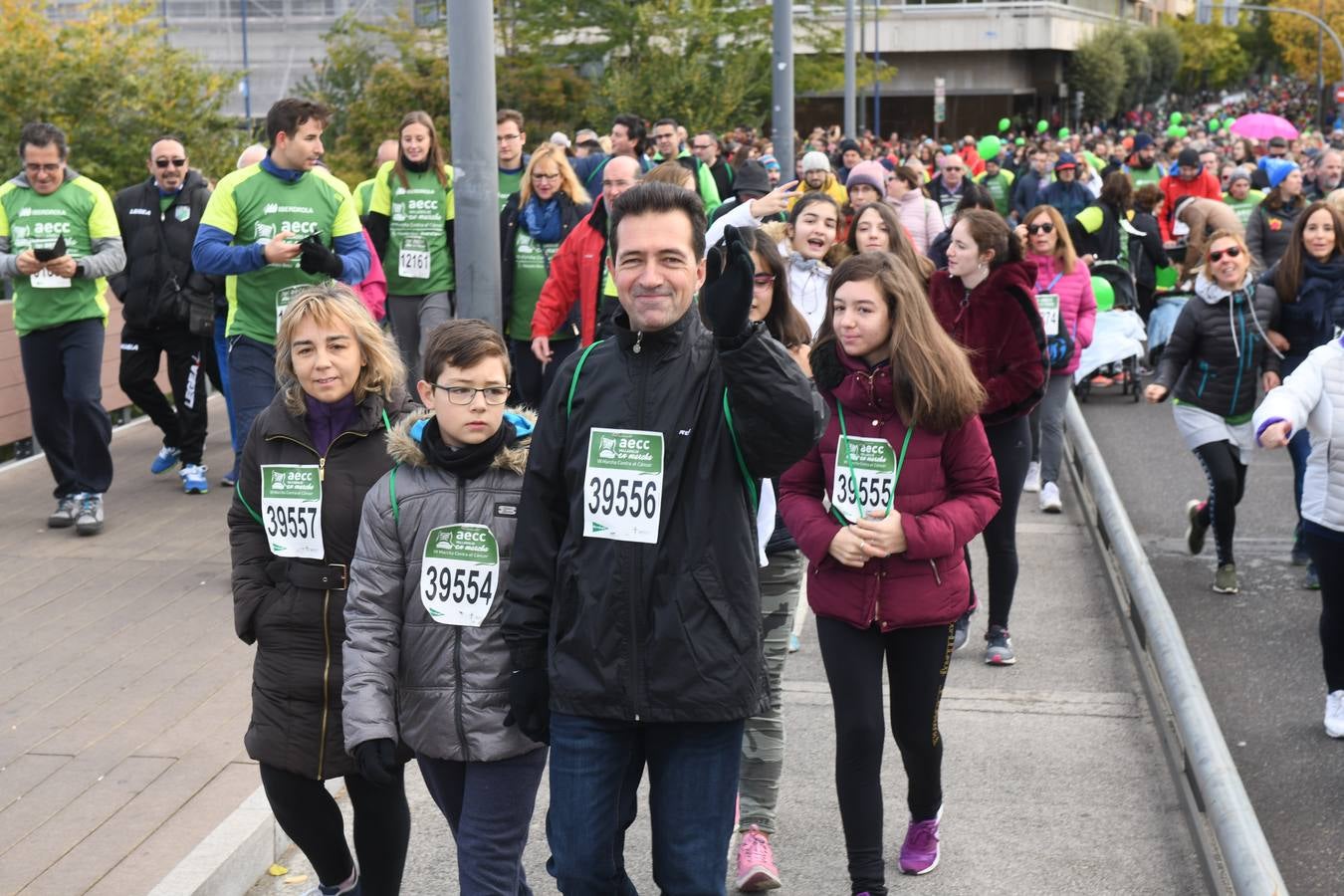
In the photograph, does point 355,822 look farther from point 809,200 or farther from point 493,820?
point 809,200

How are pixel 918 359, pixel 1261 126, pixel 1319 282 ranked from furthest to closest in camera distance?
pixel 1261 126, pixel 1319 282, pixel 918 359

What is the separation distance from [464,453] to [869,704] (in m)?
1.47

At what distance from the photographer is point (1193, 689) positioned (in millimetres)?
5641

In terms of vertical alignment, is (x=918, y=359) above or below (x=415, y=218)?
below

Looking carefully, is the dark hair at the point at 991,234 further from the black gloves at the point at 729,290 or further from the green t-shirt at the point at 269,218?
the black gloves at the point at 729,290

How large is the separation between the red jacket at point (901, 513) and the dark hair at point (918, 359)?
2.6 inches

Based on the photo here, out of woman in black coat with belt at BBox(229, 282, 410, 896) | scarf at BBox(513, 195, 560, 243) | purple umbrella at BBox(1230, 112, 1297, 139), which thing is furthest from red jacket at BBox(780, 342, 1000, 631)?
purple umbrella at BBox(1230, 112, 1297, 139)

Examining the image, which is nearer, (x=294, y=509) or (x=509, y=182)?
(x=294, y=509)

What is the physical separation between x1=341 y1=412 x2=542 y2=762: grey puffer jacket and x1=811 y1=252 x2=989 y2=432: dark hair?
125cm

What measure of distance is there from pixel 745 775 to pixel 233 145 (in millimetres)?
16520

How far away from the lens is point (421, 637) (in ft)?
13.3

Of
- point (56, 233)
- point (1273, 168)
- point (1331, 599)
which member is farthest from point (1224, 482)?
point (1273, 168)

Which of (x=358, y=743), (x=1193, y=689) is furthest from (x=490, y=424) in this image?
(x=1193, y=689)

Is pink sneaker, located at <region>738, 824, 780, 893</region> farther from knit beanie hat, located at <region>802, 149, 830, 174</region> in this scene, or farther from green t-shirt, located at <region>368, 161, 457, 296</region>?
knit beanie hat, located at <region>802, 149, 830, 174</region>
